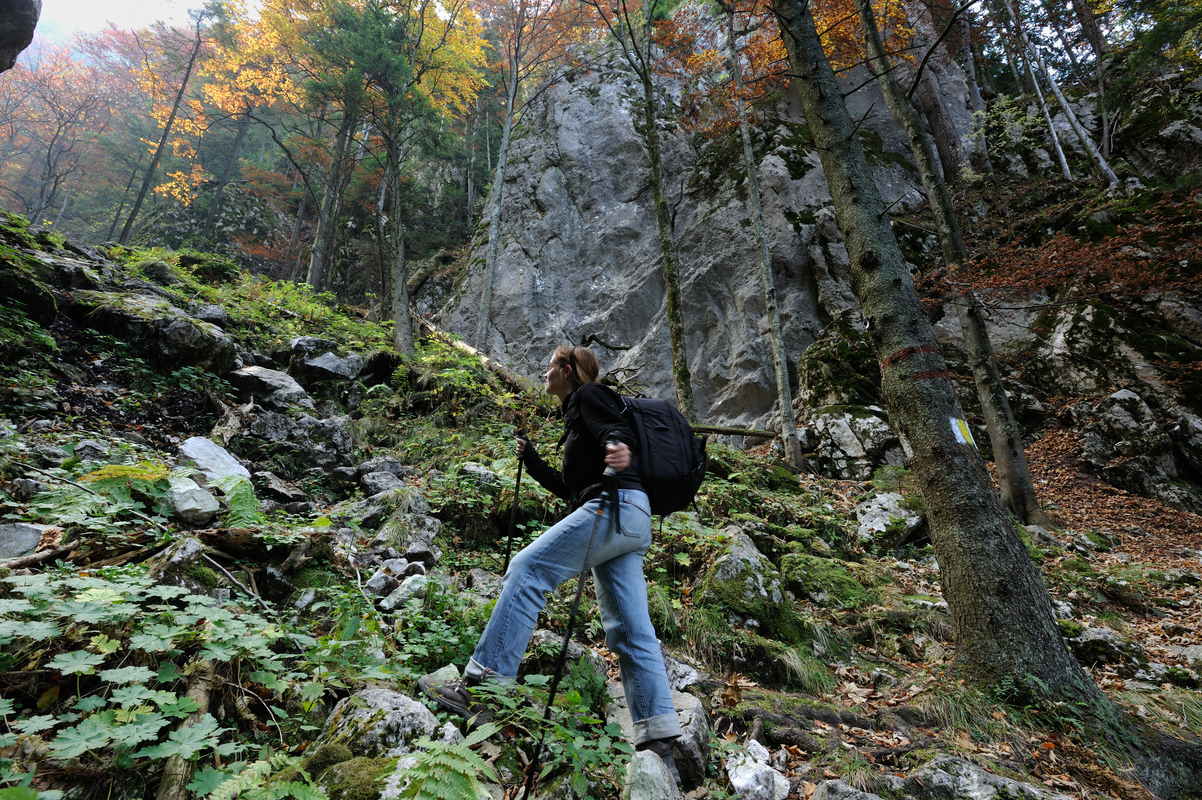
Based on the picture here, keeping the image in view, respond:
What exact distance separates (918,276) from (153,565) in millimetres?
13796

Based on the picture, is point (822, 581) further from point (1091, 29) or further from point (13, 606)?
point (1091, 29)

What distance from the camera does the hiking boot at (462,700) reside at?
225cm

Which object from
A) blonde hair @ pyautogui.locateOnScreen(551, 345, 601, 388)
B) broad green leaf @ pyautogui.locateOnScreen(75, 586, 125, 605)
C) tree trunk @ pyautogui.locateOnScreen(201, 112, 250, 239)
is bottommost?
broad green leaf @ pyautogui.locateOnScreen(75, 586, 125, 605)

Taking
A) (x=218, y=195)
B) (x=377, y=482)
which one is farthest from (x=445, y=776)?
(x=218, y=195)

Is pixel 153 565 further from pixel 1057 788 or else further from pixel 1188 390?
pixel 1188 390

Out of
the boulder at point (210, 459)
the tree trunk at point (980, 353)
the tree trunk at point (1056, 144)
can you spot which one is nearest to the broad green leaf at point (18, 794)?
the boulder at point (210, 459)

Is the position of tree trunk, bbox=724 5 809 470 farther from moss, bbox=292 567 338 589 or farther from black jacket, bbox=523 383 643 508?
moss, bbox=292 567 338 589

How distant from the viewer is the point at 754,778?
2.36 meters

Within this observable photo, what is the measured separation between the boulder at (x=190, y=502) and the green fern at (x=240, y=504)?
0.11 m

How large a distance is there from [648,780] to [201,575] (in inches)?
104

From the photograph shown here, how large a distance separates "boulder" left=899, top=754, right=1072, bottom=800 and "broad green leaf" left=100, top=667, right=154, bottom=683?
2869mm

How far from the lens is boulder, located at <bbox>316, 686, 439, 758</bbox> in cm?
201

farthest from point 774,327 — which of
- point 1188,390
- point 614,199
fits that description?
point 614,199

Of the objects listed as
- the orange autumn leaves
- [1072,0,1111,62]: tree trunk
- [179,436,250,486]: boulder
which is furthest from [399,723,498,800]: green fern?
[1072,0,1111,62]: tree trunk
